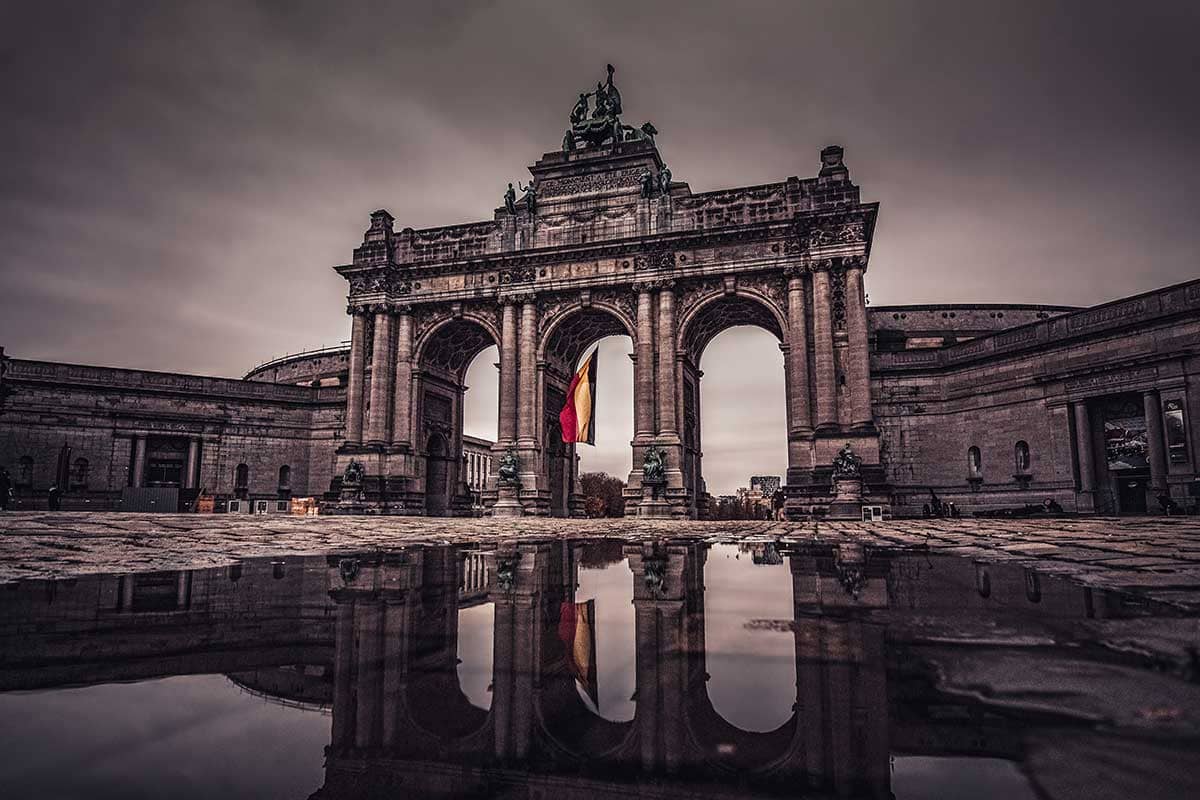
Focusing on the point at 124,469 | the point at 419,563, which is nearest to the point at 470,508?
the point at 124,469

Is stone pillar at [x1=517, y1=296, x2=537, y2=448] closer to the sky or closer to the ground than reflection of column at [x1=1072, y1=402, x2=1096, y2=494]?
closer to the sky

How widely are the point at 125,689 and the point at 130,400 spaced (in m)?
41.1

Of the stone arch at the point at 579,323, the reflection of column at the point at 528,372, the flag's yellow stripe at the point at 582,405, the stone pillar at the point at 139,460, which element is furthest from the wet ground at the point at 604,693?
the stone pillar at the point at 139,460

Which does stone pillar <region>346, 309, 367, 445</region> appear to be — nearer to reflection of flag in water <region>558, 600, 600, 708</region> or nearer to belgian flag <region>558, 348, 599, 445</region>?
belgian flag <region>558, 348, 599, 445</region>

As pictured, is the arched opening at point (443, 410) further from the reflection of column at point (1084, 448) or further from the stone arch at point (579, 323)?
the reflection of column at point (1084, 448)

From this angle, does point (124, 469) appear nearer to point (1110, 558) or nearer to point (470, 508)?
point (470, 508)

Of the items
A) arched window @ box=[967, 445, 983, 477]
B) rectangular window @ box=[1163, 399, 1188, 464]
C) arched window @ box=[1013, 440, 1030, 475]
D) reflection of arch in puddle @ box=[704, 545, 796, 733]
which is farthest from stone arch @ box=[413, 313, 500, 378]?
reflection of arch in puddle @ box=[704, 545, 796, 733]

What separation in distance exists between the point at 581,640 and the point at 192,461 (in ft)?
131

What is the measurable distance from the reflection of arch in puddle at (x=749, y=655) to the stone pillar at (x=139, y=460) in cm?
3919

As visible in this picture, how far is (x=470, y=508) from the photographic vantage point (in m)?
35.1

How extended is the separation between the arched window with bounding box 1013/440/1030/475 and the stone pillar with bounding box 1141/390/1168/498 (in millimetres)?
4108

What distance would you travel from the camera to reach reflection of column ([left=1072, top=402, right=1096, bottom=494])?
2564 cm

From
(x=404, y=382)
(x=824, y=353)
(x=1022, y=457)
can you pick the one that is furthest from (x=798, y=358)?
(x=404, y=382)

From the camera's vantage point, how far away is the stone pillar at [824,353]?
1019 inches
